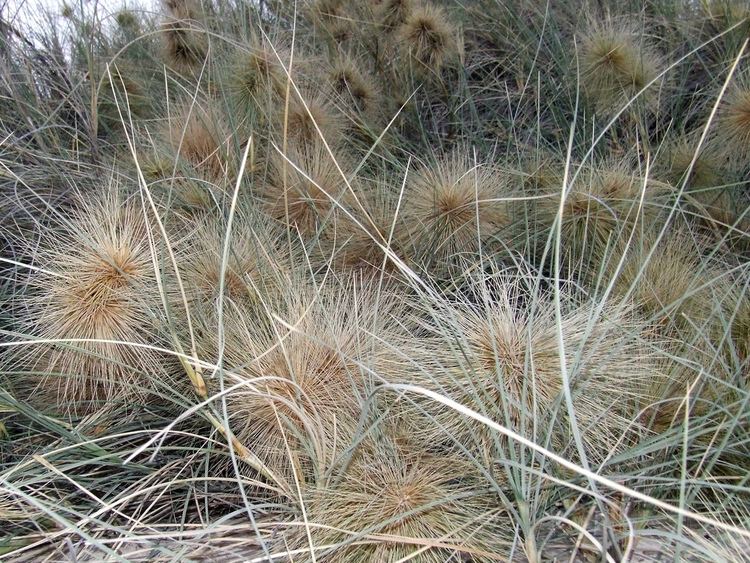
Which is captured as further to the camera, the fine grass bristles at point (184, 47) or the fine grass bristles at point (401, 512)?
the fine grass bristles at point (184, 47)

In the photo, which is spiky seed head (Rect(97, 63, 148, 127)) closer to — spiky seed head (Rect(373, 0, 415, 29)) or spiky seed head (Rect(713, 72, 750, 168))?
spiky seed head (Rect(373, 0, 415, 29))

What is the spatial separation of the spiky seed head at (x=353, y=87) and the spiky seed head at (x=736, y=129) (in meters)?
0.97

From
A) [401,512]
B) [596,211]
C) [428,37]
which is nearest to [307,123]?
[428,37]

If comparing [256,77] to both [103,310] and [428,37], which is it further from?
[103,310]

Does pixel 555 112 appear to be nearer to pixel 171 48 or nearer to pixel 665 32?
pixel 665 32

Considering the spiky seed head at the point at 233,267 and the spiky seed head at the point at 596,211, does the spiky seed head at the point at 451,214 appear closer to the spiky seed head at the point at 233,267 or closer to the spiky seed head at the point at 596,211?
the spiky seed head at the point at 596,211

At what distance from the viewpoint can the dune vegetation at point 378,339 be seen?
83 cm

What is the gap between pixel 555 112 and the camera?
2062 mm

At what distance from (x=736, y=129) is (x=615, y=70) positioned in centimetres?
38

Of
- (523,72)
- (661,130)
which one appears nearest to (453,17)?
(523,72)

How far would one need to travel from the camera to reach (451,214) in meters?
1.40

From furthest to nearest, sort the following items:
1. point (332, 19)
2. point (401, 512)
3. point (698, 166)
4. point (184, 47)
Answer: point (332, 19) < point (184, 47) < point (698, 166) < point (401, 512)

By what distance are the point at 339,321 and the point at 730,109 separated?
3.34ft

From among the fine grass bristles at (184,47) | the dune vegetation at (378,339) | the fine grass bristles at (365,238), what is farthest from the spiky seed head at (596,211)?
the fine grass bristles at (184,47)
